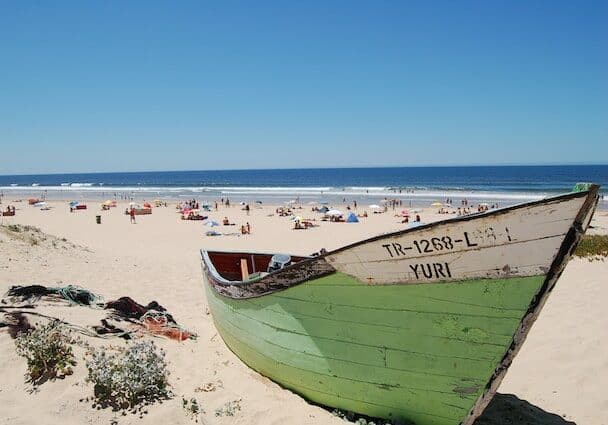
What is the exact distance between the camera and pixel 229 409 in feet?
14.4

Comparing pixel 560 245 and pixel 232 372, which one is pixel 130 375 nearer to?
pixel 232 372

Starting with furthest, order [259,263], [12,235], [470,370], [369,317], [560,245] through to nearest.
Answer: [12,235] < [259,263] < [369,317] < [470,370] < [560,245]

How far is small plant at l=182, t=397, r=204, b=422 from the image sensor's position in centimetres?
430

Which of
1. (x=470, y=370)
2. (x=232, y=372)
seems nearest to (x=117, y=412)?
(x=232, y=372)

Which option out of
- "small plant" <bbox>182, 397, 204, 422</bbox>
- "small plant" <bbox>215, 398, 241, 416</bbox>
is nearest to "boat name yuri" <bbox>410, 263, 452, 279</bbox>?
"small plant" <bbox>215, 398, 241, 416</bbox>

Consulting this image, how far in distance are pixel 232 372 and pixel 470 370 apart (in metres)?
2.86

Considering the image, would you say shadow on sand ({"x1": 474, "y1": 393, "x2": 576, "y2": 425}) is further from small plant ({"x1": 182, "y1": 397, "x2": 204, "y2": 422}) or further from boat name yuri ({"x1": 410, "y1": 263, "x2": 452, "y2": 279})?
small plant ({"x1": 182, "y1": 397, "x2": 204, "y2": 422})

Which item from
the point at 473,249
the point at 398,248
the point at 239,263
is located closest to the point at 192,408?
the point at 398,248

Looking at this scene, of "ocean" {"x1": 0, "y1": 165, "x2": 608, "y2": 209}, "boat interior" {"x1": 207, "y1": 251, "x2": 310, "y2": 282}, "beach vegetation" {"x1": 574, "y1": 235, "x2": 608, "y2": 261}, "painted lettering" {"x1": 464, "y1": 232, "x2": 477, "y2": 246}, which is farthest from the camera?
"ocean" {"x1": 0, "y1": 165, "x2": 608, "y2": 209}

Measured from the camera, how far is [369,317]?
395 centimetres

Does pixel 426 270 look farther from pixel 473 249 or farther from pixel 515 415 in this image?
pixel 515 415

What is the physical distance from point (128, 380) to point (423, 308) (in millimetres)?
2764

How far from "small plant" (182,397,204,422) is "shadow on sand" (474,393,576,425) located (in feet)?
8.59

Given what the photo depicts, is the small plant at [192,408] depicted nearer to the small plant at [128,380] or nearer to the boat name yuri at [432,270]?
the small plant at [128,380]
